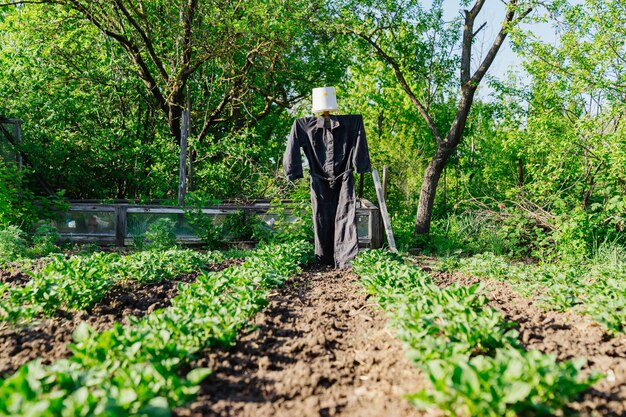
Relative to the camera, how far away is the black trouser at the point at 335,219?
286 inches

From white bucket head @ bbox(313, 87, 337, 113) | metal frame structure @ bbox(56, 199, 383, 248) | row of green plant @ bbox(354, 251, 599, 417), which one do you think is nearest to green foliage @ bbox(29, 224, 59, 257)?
metal frame structure @ bbox(56, 199, 383, 248)

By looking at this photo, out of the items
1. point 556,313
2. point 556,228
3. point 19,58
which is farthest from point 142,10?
point 556,313

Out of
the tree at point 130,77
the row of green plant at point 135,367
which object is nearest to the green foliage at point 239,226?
the tree at point 130,77

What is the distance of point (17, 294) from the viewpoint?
4082 mm

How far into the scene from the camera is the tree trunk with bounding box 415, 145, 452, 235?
11047mm

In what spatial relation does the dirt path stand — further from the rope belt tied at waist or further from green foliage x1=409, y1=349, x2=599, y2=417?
the rope belt tied at waist

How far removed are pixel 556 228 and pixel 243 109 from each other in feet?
26.5

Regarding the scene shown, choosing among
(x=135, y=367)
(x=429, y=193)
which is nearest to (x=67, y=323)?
(x=135, y=367)

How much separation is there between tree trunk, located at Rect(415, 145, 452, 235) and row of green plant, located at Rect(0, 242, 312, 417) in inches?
290

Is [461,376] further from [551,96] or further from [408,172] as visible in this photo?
[408,172]

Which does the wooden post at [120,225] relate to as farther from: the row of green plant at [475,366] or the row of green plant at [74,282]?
the row of green plant at [475,366]

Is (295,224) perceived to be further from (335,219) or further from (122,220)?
(122,220)

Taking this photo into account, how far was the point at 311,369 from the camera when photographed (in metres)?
3.07

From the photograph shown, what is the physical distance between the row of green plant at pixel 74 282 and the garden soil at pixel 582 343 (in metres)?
3.04
